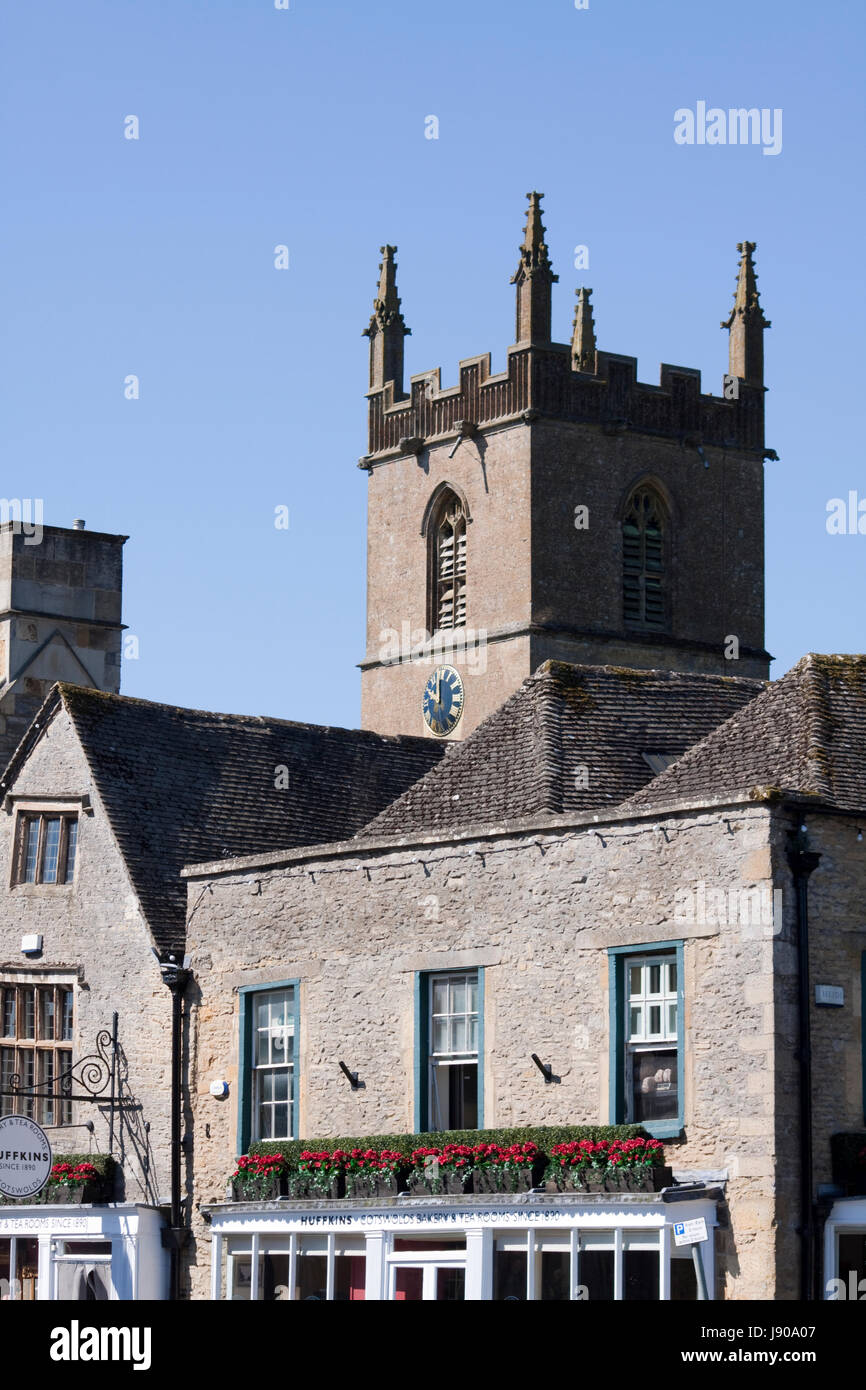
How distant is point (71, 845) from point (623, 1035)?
1048 cm

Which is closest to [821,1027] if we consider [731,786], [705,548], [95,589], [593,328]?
[731,786]

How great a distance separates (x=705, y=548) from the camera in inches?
2256

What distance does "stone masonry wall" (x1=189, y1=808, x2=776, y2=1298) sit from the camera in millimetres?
21641

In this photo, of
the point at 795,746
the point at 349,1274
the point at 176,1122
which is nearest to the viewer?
the point at 349,1274

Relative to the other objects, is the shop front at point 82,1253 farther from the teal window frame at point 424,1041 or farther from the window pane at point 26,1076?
the teal window frame at point 424,1041

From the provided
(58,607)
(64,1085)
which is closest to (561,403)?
(58,607)

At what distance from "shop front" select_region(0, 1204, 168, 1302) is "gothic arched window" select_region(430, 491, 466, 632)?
29461 millimetres

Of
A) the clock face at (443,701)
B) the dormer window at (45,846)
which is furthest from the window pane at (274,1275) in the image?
the clock face at (443,701)

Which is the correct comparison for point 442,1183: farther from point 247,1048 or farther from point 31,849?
point 31,849

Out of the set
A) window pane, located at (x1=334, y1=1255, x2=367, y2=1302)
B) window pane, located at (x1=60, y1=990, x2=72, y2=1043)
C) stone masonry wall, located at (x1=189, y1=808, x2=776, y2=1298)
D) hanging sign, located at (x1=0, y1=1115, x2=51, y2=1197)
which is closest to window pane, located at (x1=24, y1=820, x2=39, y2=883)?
window pane, located at (x1=60, y1=990, x2=72, y2=1043)

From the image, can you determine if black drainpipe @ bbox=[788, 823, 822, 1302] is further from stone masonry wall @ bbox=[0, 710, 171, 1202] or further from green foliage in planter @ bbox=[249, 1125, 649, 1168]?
stone masonry wall @ bbox=[0, 710, 171, 1202]

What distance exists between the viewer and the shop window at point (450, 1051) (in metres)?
24.3

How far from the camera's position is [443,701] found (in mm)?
55812

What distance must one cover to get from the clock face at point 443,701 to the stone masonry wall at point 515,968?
27579 millimetres
